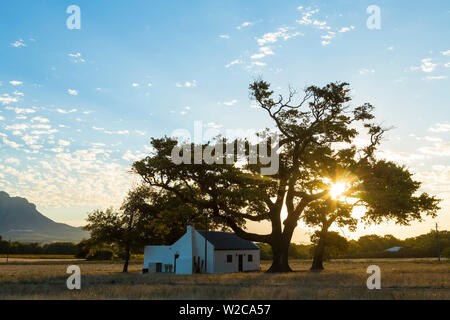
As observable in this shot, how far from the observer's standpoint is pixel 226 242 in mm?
57406

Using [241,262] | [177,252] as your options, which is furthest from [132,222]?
[241,262]

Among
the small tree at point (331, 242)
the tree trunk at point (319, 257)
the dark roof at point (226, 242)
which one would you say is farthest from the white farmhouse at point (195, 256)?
the small tree at point (331, 242)

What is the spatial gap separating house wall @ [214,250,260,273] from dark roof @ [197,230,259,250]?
0.54m

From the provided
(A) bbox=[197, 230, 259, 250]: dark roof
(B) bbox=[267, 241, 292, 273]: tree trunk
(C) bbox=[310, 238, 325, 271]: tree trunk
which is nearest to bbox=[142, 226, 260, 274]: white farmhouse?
(A) bbox=[197, 230, 259, 250]: dark roof

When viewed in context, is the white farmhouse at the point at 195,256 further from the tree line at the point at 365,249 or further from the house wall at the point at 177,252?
the tree line at the point at 365,249

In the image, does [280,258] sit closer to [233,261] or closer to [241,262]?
[233,261]

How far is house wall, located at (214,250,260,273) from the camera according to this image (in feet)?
172

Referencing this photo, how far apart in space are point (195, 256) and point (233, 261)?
19.5 ft

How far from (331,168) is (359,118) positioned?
5892 mm

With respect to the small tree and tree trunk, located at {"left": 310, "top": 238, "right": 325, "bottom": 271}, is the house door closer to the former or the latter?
tree trunk, located at {"left": 310, "top": 238, "right": 325, "bottom": 271}
